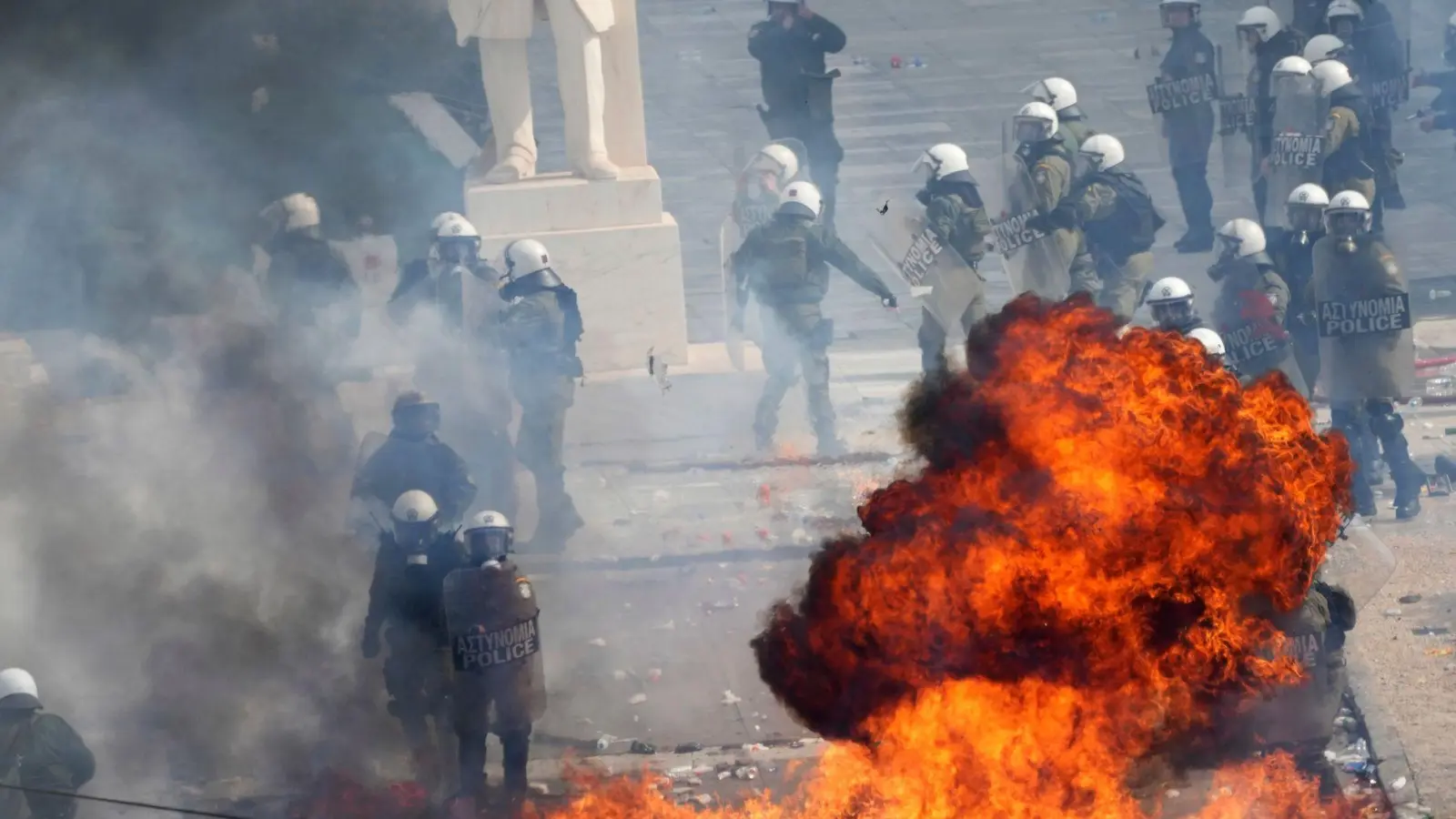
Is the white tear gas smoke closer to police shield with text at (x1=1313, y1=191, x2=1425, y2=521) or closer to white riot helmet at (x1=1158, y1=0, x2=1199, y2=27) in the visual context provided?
police shield with text at (x1=1313, y1=191, x2=1425, y2=521)

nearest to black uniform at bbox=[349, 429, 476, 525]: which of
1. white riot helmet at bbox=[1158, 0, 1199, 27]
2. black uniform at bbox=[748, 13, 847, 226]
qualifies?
black uniform at bbox=[748, 13, 847, 226]

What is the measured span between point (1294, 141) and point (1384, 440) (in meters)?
3.11

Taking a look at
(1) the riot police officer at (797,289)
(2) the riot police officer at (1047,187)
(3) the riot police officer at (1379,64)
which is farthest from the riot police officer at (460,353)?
(3) the riot police officer at (1379,64)

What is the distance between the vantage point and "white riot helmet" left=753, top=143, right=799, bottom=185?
14.0 meters

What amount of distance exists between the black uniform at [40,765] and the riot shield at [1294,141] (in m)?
8.44

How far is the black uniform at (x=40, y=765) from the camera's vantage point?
28.7ft

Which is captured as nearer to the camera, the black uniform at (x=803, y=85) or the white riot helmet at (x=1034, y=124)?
the white riot helmet at (x=1034, y=124)

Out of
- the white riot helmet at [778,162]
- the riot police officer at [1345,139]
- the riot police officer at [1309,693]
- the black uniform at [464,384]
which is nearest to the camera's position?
the riot police officer at [1309,693]

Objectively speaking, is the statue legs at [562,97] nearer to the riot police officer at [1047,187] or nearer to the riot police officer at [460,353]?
the riot police officer at [460,353]

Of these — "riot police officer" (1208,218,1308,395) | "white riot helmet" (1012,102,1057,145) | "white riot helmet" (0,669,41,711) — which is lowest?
"white riot helmet" (0,669,41,711)

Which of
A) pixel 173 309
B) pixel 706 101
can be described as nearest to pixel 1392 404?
pixel 173 309

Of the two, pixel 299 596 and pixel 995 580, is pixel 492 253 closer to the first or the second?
pixel 299 596

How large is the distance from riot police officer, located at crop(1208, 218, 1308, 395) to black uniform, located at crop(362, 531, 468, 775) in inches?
184

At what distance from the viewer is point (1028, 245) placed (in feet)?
44.0
